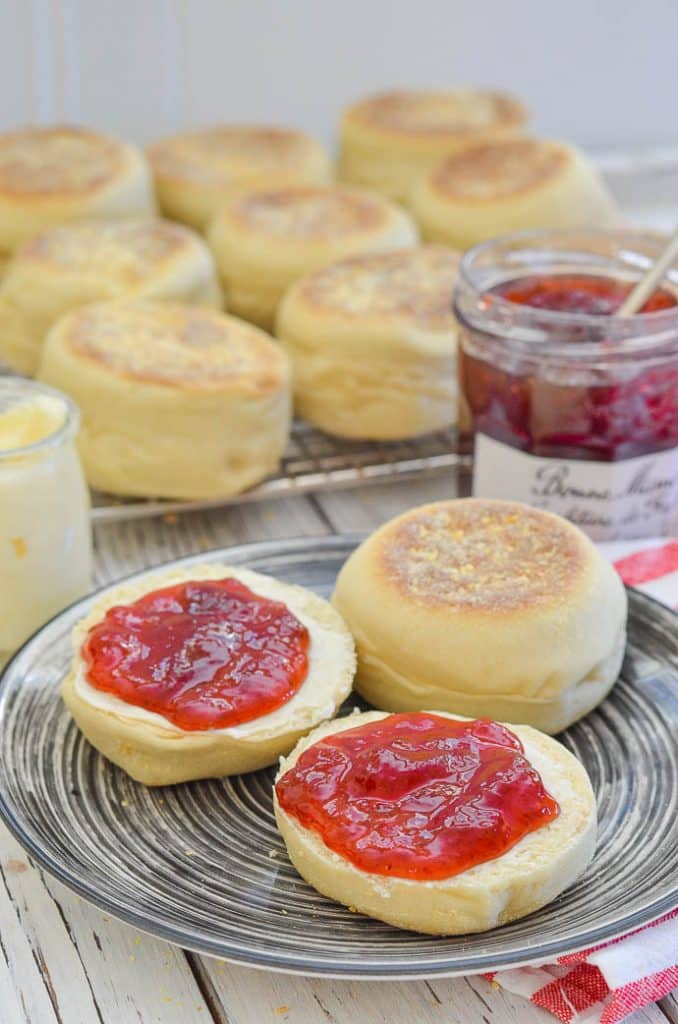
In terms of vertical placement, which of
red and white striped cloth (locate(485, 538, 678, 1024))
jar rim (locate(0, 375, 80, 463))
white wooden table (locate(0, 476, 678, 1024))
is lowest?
white wooden table (locate(0, 476, 678, 1024))

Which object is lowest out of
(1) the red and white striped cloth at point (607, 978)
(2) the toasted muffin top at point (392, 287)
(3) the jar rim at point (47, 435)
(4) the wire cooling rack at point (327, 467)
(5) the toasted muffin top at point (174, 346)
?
(4) the wire cooling rack at point (327, 467)

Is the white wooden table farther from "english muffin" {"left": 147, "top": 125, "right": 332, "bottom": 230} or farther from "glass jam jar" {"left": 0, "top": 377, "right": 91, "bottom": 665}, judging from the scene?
"english muffin" {"left": 147, "top": 125, "right": 332, "bottom": 230}

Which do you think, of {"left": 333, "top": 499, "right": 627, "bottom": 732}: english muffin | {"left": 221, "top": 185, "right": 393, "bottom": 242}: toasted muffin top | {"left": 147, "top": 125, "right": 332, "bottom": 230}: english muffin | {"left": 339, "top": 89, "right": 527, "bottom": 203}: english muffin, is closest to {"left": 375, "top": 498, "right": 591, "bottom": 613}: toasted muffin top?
{"left": 333, "top": 499, "right": 627, "bottom": 732}: english muffin

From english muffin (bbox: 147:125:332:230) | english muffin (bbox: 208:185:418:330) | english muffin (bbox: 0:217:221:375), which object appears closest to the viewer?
english muffin (bbox: 0:217:221:375)

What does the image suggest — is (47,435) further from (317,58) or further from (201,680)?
(317,58)

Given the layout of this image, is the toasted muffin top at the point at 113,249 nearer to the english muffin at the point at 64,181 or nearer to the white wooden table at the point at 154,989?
the english muffin at the point at 64,181

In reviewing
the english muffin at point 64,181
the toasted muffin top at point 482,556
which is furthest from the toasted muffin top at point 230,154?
the toasted muffin top at point 482,556
